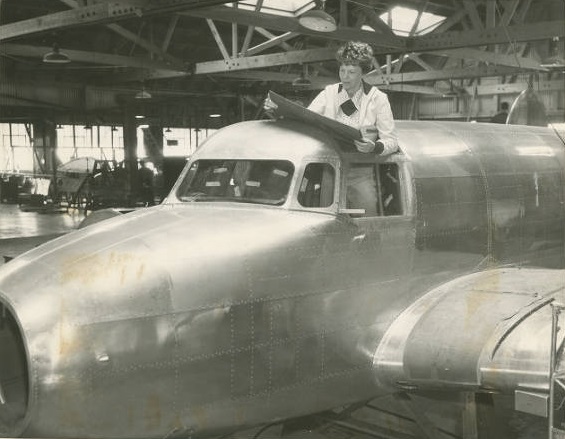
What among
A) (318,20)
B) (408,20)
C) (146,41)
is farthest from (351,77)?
(408,20)

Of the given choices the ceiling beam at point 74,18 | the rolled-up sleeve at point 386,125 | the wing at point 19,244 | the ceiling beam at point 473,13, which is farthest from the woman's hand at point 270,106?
A: the wing at point 19,244

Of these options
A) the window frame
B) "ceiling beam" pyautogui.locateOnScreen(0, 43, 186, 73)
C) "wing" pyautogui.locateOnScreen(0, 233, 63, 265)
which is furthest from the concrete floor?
the window frame

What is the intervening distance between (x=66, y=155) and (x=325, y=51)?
20.5m

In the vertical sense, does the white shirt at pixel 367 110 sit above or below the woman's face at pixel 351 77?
below

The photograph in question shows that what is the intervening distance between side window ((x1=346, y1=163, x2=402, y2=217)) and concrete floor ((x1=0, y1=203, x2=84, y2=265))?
32.3 ft

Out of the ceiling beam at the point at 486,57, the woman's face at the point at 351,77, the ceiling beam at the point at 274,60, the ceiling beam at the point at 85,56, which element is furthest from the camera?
the ceiling beam at the point at 274,60

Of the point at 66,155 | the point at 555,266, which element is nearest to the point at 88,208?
the point at 66,155

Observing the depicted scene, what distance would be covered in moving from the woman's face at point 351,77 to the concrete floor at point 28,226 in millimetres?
9641

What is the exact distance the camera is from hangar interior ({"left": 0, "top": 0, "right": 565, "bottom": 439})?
1269 centimetres

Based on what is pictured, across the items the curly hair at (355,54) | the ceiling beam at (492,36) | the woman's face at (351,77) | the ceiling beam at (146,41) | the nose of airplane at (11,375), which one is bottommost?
the nose of airplane at (11,375)

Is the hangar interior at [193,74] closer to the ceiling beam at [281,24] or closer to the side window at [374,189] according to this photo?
the ceiling beam at [281,24]

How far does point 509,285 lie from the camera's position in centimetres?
556

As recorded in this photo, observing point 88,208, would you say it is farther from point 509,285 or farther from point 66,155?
point 509,285

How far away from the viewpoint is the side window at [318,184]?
16.0 feet
